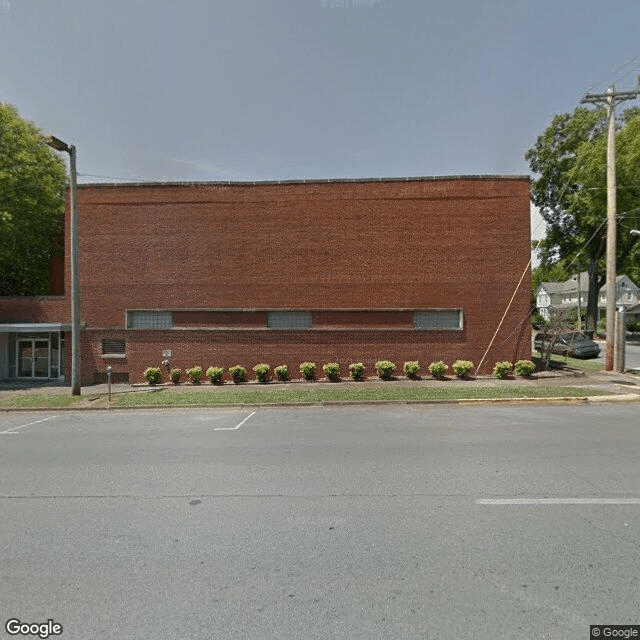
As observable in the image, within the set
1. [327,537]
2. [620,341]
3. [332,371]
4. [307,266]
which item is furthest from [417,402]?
[620,341]

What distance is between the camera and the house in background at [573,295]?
1731 centimetres

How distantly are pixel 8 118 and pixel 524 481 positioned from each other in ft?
80.9

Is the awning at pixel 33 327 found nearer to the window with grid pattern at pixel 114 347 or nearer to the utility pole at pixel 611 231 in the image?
the window with grid pattern at pixel 114 347

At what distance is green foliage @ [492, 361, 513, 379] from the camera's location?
1567cm

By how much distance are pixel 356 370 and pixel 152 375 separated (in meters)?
8.15

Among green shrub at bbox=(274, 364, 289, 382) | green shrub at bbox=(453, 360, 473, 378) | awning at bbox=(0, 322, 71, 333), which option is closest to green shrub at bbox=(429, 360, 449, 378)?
green shrub at bbox=(453, 360, 473, 378)

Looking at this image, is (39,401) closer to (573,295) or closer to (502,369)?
(502,369)

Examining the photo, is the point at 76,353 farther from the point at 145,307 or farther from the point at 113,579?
the point at 113,579

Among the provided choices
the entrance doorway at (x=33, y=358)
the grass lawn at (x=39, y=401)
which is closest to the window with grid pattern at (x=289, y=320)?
the grass lawn at (x=39, y=401)

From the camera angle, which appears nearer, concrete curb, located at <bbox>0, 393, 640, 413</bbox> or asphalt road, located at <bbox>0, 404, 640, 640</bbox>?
asphalt road, located at <bbox>0, 404, 640, 640</bbox>

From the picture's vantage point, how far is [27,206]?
1956cm

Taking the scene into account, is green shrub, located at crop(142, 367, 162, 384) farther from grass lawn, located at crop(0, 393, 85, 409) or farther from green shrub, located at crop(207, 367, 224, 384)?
grass lawn, located at crop(0, 393, 85, 409)

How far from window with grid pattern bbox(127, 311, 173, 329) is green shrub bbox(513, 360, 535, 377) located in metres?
14.1

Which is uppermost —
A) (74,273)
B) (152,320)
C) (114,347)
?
(74,273)
